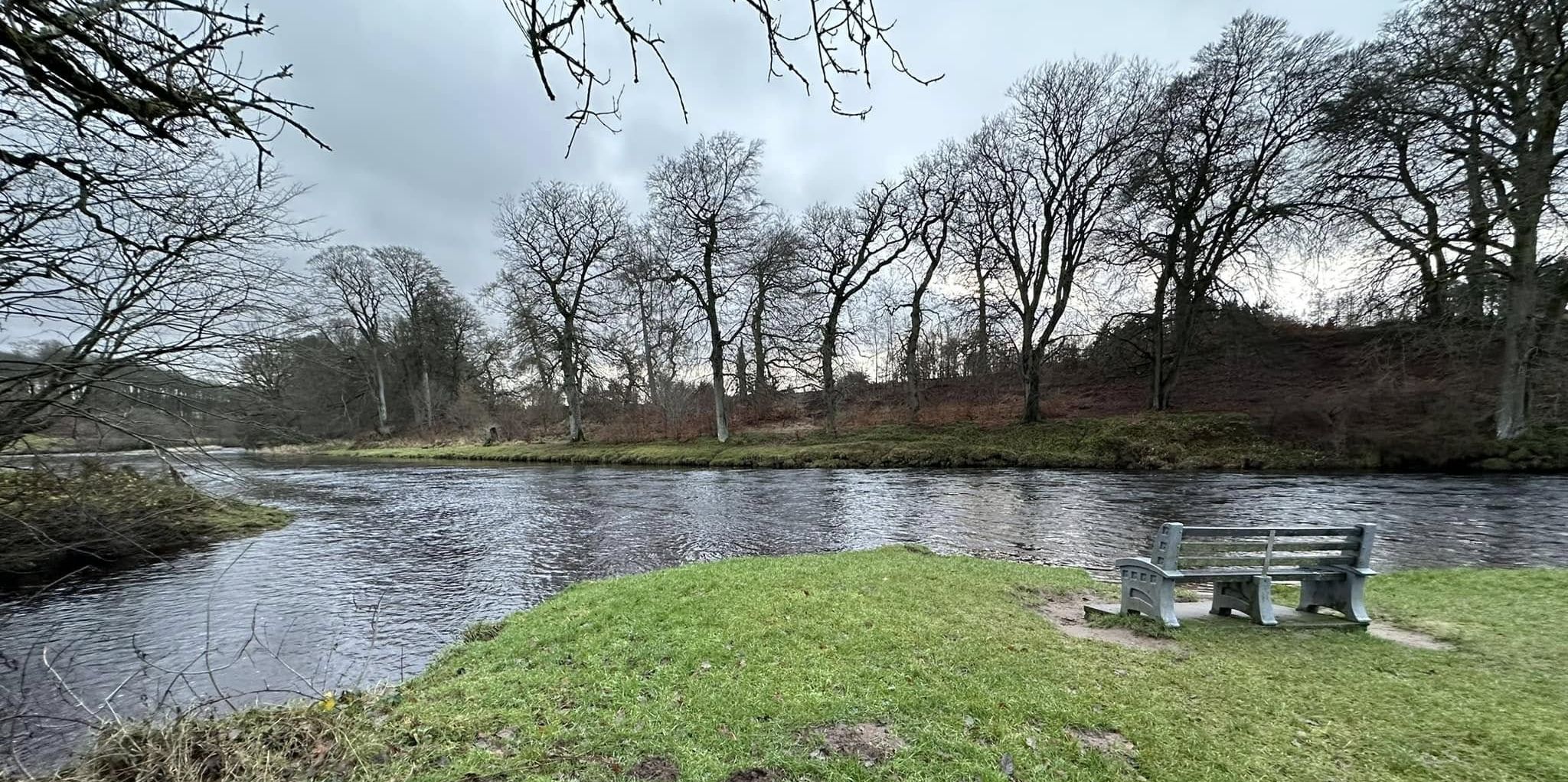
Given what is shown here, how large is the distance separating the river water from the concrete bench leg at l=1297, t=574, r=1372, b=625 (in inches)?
139

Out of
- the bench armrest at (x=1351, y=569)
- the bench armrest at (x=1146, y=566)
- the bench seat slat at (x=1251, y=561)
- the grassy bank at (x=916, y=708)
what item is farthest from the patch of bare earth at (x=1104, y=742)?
the bench armrest at (x=1351, y=569)

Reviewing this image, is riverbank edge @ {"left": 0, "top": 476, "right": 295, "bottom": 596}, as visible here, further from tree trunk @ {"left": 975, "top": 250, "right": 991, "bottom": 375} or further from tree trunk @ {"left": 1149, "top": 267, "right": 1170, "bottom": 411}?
tree trunk @ {"left": 1149, "top": 267, "right": 1170, "bottom": 411}

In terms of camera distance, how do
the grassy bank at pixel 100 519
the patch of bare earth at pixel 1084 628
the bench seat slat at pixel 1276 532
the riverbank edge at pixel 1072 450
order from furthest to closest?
the riverbank edge at pixel 1072 450, the grassy bank at pixel 100 519, the bench seat slat at pixel 1276 532, the patch of bare earth at pixel 1084 628

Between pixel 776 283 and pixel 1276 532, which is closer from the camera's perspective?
pixel 1276 532

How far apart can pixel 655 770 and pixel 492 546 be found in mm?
9762

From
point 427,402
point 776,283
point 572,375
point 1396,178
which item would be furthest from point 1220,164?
point 427,402

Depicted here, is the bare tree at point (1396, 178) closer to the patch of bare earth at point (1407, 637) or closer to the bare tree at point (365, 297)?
the patch of bare earth at point (1407, 637)

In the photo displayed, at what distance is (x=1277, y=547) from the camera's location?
17.8 feet

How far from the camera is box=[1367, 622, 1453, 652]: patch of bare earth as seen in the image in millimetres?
4695

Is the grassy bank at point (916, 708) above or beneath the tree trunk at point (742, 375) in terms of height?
beneath

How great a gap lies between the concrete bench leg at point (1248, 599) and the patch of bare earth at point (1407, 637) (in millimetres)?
711

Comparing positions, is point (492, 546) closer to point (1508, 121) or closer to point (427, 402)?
point (1508, 121)

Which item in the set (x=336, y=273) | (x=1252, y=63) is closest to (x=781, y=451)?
(x=1252, y=63)

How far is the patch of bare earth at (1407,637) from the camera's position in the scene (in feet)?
15.4
